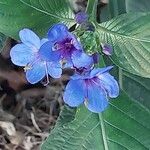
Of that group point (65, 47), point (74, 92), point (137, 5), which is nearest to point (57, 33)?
point (65, 47)

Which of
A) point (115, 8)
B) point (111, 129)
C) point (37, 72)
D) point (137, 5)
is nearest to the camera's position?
point (37, 72)

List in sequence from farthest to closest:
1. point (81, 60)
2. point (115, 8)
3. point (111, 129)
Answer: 1. point (115, 8)
2. point (111, 129)
3. point (81, 60)

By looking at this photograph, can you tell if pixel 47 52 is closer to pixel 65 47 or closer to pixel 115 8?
pixel 65 47

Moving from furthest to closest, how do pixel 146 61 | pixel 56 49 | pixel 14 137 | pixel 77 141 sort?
pixel 14 137, pixel 77 141, pixel 146 61, pixel 56 49

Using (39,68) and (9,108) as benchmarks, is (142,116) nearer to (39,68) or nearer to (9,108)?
(39,68)

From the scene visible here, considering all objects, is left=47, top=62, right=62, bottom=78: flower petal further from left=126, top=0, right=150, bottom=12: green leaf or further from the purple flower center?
left=126, top=0, right=150, bottom=12: green leaf

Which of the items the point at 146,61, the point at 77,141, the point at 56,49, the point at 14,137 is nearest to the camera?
the point at 56,49

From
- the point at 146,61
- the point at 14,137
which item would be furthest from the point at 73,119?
Answer: the point at 14,137

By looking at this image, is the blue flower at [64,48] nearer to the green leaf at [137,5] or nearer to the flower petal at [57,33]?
the flower petal at [57,33]

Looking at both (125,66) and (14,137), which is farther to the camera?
(14,137)
